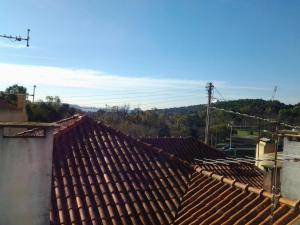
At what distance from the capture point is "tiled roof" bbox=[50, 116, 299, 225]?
7.53 m

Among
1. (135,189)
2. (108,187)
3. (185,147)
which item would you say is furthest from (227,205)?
(185,147)

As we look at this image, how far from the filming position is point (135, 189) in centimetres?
865

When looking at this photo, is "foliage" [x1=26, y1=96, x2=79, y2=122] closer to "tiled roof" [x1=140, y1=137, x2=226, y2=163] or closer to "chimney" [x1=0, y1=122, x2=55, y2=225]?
"tiled roof" [x1=140, y1=137, x2=226, y2=163]

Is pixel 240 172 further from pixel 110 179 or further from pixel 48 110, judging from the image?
pixel 48 110

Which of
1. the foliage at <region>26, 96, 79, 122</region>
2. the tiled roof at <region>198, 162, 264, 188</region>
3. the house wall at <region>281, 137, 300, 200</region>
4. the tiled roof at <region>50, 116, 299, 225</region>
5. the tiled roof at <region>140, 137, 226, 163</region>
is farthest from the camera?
the foliage at <region>26, 96, 79, 122</region>

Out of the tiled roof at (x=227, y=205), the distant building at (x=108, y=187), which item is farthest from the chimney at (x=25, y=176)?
the tiled roof at (x=227, y=205)

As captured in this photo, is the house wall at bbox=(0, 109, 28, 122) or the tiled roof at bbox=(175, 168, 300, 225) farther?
the house wall at bbox=(0, 109, 28, 122)

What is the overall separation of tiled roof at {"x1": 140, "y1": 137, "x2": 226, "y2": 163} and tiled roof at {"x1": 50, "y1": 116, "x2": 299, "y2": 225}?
6.75 metres

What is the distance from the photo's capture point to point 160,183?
29.8ft

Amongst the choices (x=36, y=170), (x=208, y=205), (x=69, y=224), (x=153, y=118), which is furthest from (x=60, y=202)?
(x=153, y=118)

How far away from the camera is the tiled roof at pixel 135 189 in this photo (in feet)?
24.7

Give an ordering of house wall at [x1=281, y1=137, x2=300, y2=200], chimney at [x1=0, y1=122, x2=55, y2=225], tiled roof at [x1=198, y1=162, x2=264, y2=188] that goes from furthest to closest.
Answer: tiled roof at [x1=198, y1=162, x2=264, y2=188] → house wall at [x1=281, y1=137, x2=300, y2=200] → chimney at [x1=0, y1=122, x2=55, y2=225]

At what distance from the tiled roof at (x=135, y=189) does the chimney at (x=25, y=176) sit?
653 millimetres

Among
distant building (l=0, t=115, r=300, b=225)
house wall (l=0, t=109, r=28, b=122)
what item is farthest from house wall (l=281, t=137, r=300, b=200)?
house wall (l=0, t=109, r=28, b=122)
